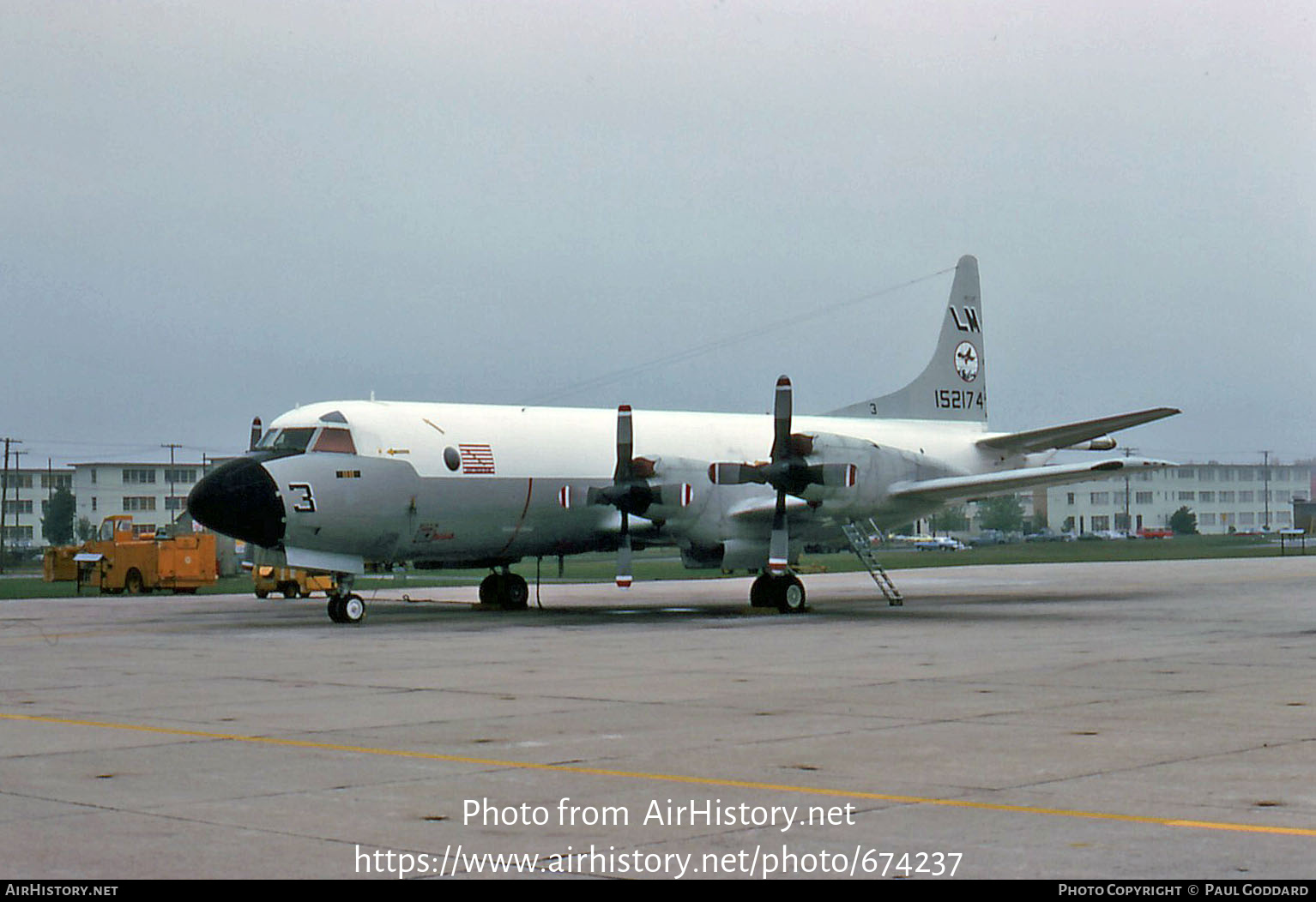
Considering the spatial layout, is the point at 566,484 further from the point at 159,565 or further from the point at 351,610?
the point at 159,565

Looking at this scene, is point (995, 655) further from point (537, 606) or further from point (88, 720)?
point (537, 606)

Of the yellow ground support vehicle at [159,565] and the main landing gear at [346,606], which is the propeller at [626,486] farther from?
the yellow ground support vehicle at [159,565]

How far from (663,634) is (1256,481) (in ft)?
509

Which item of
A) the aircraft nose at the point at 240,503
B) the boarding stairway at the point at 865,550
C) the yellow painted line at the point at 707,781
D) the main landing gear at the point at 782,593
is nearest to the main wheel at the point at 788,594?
the main landing gear at the point at 782,593

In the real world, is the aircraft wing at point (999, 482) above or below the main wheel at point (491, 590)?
above

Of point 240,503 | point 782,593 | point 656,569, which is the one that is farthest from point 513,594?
point 656,569

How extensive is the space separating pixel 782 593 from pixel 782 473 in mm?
2674

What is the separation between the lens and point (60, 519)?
429 feet

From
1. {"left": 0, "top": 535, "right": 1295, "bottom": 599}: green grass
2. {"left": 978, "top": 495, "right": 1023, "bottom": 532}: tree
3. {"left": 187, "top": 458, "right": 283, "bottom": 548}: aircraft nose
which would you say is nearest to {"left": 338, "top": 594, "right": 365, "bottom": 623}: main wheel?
{"left": 187, "top": 458, "right": 283, "bottom": 548}: aircraft nose

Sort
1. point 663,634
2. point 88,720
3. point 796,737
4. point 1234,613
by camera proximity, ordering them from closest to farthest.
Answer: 1. point 796,737
2. point 88,720
3. point 663,634
4. point 1234,613

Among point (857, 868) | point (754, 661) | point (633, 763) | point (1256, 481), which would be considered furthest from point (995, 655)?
point (1256, 481)

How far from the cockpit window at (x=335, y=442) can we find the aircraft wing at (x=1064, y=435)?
16109 millimetres

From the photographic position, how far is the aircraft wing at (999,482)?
102 ft

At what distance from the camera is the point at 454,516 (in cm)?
2925
